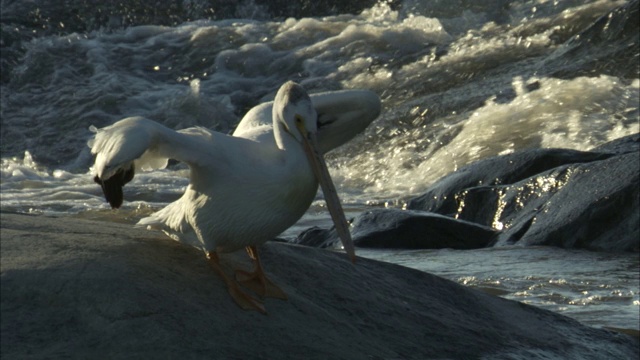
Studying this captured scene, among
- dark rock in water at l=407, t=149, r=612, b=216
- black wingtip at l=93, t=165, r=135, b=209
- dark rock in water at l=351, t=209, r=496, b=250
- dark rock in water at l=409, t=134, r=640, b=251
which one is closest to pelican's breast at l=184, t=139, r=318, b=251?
black wingtip at l=93, t=165, r=135, b=209

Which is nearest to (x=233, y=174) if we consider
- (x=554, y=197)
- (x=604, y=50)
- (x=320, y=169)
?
(x=320, y=169)

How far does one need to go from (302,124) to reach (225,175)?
0.37 meters

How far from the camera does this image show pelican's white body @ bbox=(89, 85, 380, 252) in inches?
150

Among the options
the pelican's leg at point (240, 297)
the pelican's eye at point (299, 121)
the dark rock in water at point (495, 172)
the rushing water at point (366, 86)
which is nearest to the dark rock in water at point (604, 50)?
the rushing water at point (366, 86)

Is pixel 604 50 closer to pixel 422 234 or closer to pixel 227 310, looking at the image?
pixel 422 234

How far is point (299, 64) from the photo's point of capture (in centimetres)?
1608

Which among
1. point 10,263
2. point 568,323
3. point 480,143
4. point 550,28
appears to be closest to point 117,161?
point 10,263

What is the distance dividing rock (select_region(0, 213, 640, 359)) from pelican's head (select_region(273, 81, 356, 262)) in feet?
0.89

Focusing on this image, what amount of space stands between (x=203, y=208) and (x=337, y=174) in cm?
819

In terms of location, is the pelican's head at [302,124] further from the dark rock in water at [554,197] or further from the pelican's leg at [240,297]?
the dark rock in water at [554,197]

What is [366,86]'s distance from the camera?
1472 cm

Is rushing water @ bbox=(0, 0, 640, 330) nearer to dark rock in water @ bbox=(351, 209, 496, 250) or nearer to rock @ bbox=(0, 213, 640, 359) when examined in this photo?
dark rock in water @ bbox=(351, 209, 496, 250)

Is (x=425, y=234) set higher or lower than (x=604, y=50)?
lower

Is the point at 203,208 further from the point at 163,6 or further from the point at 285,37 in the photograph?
the point at 163,6
